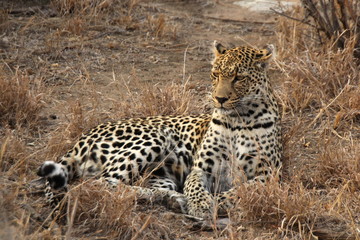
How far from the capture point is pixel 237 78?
6664mm

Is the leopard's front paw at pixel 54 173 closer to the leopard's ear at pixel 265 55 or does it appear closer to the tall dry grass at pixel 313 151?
the tall dry grass at pixel 313 151

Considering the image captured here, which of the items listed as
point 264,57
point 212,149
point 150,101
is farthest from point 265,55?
point 150,101

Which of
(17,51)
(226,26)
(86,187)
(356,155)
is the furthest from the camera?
(226,26)

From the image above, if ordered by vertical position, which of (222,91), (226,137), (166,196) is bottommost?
(166,196)

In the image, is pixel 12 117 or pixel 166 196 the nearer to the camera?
pixel 166 196

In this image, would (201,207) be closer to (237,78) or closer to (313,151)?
(237,78)

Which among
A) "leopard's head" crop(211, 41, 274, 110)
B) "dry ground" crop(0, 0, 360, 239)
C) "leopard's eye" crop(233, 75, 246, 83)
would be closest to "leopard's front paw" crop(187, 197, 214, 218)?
"dry ground" crop(0, 0, 360, 239)

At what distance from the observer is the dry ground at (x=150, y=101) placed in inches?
220

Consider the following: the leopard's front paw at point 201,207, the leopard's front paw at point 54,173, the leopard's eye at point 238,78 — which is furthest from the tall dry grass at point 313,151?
the leopard's front paw at point 54,173

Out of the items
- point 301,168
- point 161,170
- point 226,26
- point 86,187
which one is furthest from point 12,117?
point 226,26

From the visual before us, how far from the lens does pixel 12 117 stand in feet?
25.5

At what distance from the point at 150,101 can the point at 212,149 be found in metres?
1.46

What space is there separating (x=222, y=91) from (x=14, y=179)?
1.95m

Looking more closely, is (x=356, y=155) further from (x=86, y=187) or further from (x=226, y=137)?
(x=86, y=187)
